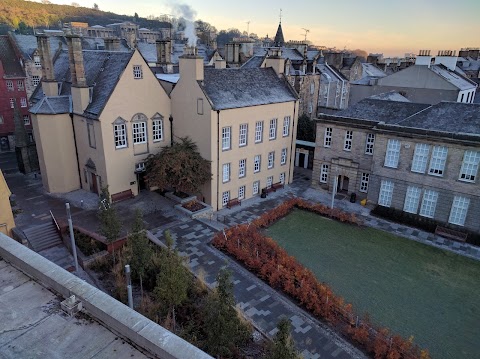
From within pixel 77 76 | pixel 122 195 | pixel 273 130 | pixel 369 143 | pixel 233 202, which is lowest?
pixel 233 202

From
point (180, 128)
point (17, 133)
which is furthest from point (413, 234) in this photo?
point (17, 133)

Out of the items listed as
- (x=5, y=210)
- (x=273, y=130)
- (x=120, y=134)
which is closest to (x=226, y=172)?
(x=273, y=130)

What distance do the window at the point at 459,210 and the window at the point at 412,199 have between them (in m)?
2.54

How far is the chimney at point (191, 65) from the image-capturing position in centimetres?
2712

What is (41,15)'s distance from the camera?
94438mm

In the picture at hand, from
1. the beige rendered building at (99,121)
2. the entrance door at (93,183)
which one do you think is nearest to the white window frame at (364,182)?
the beige rendered building at (99,121)

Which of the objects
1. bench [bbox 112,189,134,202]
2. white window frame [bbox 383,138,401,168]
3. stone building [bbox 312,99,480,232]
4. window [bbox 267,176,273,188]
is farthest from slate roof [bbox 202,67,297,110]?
bench [bbox 112,189,134,202]

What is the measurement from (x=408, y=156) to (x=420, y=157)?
2.90ft

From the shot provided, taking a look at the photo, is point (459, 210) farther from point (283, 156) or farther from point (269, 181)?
point (269, 181)

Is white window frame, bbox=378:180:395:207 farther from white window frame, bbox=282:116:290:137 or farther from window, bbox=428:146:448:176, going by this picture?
white window frame, bbox=282:116:290:137

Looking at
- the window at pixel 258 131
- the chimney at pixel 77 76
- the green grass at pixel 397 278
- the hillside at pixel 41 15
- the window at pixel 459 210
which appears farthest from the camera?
the hillside at pixel 41 15

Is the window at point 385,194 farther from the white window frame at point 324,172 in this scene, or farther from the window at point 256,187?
the window at point 256,187

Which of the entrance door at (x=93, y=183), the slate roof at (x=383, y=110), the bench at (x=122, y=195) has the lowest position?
the bench at (x=122, y=195)

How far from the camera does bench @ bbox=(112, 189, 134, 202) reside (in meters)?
28.4
